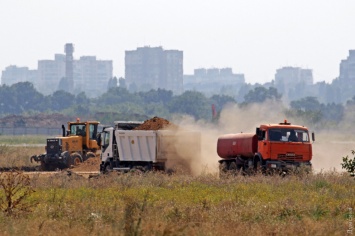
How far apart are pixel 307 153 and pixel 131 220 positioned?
953 inches

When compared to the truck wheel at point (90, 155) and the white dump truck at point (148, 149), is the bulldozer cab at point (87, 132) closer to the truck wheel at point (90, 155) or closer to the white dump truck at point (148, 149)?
the truck wheel at point (90, 155)

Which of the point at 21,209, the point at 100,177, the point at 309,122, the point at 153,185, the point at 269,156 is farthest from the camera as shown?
the point at 309,122

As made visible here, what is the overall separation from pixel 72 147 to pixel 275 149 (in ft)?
53.5

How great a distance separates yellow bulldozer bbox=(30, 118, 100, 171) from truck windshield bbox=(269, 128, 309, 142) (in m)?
15.3

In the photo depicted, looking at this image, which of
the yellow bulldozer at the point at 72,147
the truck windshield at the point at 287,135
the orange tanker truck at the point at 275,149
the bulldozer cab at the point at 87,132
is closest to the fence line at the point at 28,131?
the yellow bulldozer at the point at 72,147

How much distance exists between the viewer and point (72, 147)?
177ft

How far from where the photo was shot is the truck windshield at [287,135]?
41.5m

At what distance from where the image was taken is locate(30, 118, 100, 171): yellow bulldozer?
53281mm

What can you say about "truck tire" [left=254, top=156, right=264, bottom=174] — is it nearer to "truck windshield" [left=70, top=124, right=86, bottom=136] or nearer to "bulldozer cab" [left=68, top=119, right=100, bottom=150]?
"bulldozer cab" [left=68, top=119, right=100, bottom=150]

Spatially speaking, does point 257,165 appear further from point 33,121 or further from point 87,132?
point 33,121

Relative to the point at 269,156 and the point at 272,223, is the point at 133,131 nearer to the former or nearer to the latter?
the point at 269,156

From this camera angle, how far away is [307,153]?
137 ft

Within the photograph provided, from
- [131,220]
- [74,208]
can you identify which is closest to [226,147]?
[74,208]

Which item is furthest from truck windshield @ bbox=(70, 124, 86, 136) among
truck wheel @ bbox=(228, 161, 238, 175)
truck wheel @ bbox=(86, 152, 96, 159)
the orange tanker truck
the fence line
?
the fence line
